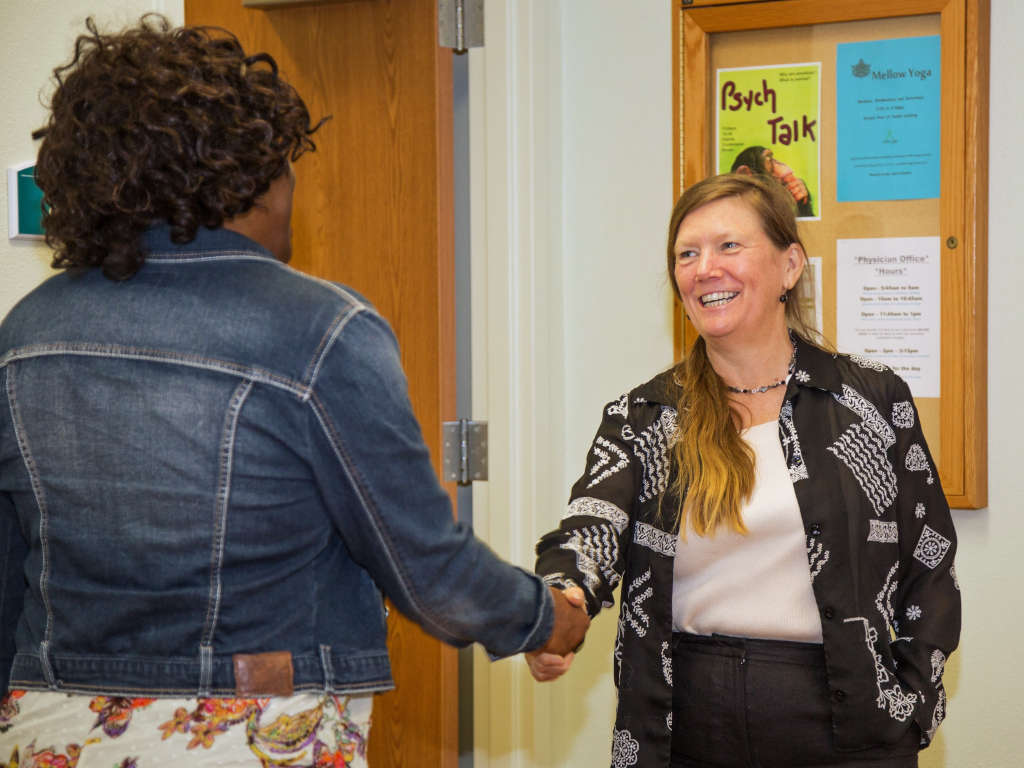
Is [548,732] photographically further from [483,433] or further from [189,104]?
[189,104]

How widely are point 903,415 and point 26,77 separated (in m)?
1.66

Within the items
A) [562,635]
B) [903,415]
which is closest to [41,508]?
[562,635]

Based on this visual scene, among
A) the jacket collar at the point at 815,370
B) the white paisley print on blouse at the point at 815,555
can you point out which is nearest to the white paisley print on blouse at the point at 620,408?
the jacket collar at the point at 815,370

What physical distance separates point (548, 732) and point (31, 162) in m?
1.67

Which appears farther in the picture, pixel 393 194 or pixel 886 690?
pixel 393 194

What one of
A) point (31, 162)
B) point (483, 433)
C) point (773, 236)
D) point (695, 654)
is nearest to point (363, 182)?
point (483, 433)

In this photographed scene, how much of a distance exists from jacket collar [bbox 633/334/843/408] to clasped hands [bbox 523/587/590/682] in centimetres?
42

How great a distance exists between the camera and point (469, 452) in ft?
8.34

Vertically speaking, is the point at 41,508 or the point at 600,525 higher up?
the point at 41,508

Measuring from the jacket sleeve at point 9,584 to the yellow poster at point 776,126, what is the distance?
173cm

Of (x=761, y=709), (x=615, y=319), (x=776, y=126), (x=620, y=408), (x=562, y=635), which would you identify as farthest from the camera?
(x=615, y=319)

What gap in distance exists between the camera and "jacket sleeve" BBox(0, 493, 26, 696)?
4.08 ft

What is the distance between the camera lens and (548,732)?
2.57 m

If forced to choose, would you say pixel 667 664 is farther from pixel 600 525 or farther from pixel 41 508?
pixel 41 508
